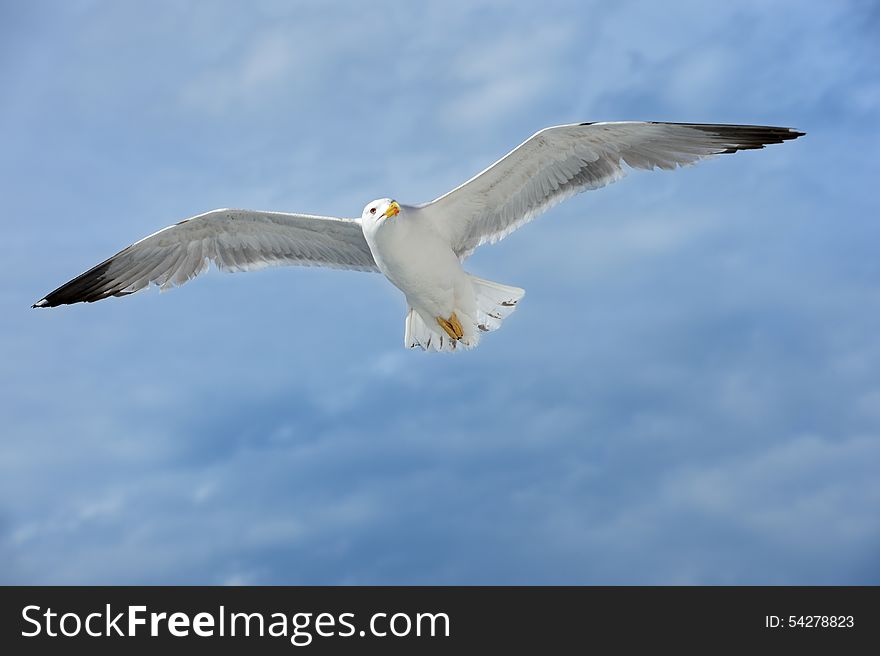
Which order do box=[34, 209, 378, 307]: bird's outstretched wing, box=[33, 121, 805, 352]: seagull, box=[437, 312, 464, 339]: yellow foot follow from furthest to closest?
box=[34, 209, 378, 307]: bird's outstretched wing → box=[437, 312, 464, 339]: yellow foot → box=[33, 121, 805, 352]: seagull

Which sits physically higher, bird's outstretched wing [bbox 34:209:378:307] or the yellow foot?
bird's outstretched wing [bbox 34:209:378:307]

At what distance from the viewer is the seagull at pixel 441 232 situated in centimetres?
1007

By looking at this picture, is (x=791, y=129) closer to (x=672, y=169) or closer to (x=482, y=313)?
(x=672, y=169)

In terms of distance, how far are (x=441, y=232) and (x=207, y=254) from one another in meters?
2.71

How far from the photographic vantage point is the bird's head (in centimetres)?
970

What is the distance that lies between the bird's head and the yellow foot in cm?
137

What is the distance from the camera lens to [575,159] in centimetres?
1030

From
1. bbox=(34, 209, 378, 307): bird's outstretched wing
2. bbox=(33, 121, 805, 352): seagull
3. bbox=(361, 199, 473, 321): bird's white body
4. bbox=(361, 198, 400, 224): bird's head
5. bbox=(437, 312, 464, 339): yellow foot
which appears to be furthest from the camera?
bbox=(34, 209, 378, 307): bird's outstretched wing

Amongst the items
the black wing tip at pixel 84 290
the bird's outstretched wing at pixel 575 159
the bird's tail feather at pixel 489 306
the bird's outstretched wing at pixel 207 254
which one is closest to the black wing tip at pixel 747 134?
the bird's outstretched wing at pixel 575 159

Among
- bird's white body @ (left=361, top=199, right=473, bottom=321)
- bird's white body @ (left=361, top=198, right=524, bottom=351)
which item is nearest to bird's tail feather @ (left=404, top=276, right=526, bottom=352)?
Answer: bird's white body @ (left=361, top=198, right=524, bottom=351)

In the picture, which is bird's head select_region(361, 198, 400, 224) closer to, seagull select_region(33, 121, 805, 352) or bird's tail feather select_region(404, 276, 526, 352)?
seagull select_region(33, 121, 805, 352)

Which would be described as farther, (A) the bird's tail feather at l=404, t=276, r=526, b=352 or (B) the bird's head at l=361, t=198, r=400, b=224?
(A) the bird's tail feather at l=404, t=276, r=526, b=352

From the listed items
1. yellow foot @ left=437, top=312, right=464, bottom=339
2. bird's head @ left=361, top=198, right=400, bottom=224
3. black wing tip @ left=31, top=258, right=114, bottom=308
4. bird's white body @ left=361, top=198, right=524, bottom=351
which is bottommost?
yellow foot @ left=437, top=312, right=464, bottom=339

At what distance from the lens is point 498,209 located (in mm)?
10680
